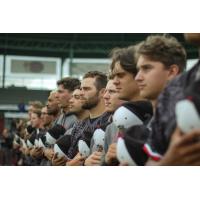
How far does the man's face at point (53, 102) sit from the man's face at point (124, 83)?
0.55m

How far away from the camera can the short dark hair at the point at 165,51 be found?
1.04 m

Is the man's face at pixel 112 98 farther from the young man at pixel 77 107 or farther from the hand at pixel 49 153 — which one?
the hand at pixel 49 153

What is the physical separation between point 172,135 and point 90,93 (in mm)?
882

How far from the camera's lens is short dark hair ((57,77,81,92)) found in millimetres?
1685

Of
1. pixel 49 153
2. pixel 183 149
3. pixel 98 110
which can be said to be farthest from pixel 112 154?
pixel 49 153

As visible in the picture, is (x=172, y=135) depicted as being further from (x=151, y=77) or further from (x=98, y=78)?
(x=98, y=78)

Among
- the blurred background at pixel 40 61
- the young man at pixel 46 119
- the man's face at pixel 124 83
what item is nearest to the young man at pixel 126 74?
the man's face at pixel 124 83

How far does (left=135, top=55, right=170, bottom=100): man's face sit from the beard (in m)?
0.65
